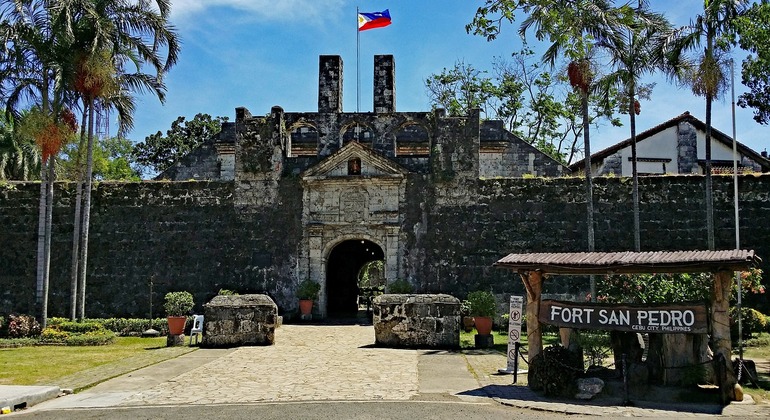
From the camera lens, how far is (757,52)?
14773 mm

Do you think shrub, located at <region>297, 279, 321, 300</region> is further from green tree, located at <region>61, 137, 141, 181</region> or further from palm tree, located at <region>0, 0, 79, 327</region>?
green tree, located at <region>61, 137, 141, 181</region>

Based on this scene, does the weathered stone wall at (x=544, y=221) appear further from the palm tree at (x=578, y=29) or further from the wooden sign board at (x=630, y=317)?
the wooden sign board at (x=630, y=317)

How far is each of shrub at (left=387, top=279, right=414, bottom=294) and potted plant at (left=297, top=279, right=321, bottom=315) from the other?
2.31 m

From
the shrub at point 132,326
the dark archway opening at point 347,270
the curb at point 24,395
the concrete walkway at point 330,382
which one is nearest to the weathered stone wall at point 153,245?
the shrub at point 132,326

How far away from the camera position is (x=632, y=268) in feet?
32.6

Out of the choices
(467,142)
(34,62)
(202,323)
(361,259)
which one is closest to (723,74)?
(467,142)

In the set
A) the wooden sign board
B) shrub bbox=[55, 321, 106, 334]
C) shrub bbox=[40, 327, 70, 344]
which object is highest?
the wooden sign board

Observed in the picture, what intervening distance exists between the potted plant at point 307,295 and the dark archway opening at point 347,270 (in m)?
5.73

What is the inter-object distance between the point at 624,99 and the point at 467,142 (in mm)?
4904

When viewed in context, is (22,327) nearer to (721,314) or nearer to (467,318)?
(467,318)

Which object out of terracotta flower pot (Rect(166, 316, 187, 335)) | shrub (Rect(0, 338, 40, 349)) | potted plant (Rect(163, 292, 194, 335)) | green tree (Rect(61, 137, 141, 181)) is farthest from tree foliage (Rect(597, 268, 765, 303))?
green tree (Rect(61, 137, 141, 181))

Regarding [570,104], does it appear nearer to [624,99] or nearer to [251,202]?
[624,99]

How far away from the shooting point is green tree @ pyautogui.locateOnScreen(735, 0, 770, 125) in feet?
46.5

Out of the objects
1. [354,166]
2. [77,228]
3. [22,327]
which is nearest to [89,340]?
[22,327]
